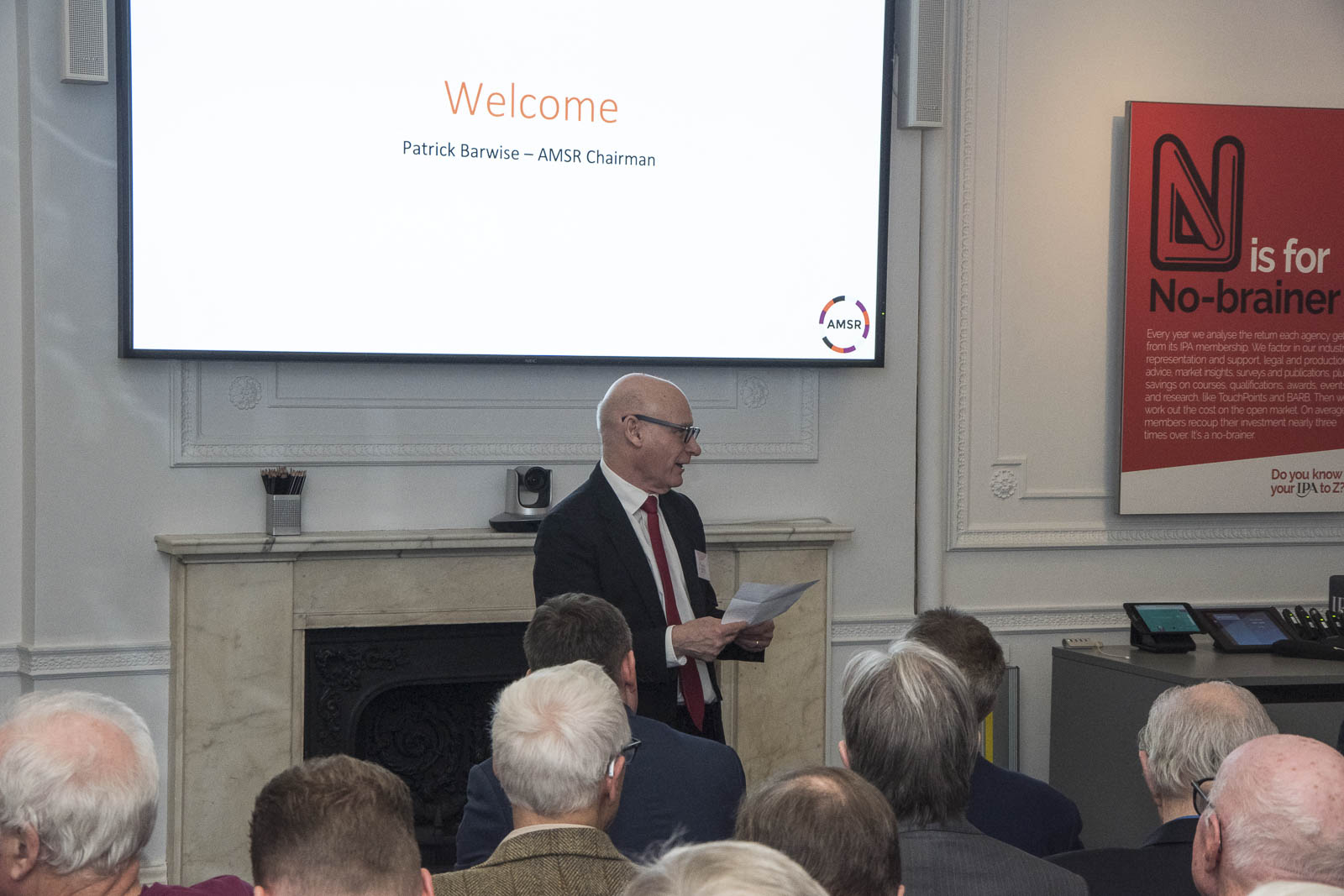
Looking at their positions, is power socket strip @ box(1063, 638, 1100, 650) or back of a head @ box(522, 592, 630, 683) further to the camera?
power socket strip @ box(1063, 638, 1100, 650)

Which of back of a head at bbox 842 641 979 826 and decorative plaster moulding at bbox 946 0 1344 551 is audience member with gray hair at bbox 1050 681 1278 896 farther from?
decorative plaster moulding at bbox 946 0 1344 551

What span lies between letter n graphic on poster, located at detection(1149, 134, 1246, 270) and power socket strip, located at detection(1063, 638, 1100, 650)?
1.44 meters

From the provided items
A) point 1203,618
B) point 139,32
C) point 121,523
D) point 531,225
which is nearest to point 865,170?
point 531,225

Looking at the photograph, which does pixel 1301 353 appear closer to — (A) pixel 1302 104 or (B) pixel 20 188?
(A) pixel 1302 104

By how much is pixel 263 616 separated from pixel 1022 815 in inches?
99.4

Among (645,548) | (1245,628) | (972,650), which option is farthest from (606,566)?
(1245,628)

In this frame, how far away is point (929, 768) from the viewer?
1.89m

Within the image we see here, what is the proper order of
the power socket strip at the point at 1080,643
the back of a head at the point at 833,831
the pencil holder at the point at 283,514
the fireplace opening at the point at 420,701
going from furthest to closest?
the power socket strip at the point at 1080,643 → the fireplace opening at the point at 420,701 → the pencil holder at the point at 283,514 → the back of a head at the point at 833,831

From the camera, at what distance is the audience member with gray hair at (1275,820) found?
1.52 metres

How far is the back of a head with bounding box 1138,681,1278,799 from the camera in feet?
6.93

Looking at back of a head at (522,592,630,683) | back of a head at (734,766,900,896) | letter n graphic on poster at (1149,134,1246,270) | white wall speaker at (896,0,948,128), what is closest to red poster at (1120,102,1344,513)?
letter n graphic on poster at (1149,134,1246,270)

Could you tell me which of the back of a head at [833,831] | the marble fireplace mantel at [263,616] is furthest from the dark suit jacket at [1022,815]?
the marble fireplace mantel at [263,616]

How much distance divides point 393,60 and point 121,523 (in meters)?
1.68

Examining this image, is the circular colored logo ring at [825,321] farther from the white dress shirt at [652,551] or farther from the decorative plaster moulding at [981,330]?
the white dress shirt at [652,551]
